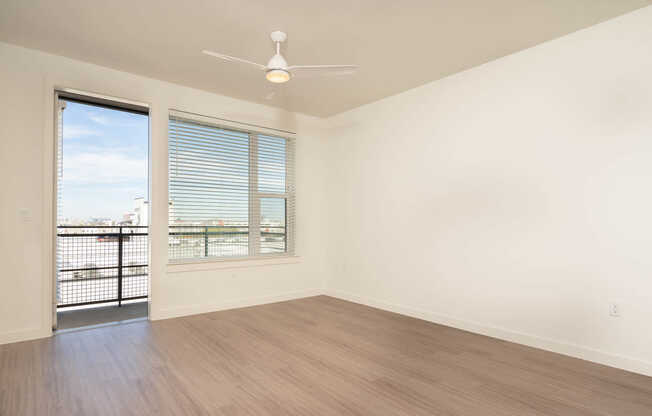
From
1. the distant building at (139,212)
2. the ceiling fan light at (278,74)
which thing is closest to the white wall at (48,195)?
the distant building at (139,212)

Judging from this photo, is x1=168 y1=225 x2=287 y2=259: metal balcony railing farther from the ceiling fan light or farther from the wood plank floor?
the ceiling fan light

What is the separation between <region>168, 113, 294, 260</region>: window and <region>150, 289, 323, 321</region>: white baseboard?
601 millimetres

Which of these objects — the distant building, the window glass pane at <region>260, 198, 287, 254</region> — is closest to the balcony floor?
the distant building

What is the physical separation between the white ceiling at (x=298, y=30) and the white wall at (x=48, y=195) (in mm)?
210

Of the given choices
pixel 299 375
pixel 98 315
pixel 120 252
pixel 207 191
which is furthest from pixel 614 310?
pixel 120 252

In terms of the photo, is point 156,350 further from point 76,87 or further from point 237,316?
point 76,87

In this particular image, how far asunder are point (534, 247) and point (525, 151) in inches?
34.9

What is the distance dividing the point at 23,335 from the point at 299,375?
267 cm

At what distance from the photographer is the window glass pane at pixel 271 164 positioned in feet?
16.4

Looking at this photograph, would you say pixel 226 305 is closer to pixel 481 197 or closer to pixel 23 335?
pixel 23 335

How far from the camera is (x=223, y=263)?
4.55 metres

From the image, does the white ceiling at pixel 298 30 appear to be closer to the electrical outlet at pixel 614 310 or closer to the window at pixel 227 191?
the window at pixel 227 191

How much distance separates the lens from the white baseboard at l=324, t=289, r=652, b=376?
Result: 2656 millimetres

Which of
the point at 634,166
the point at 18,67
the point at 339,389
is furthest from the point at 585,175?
the point at 18,67
